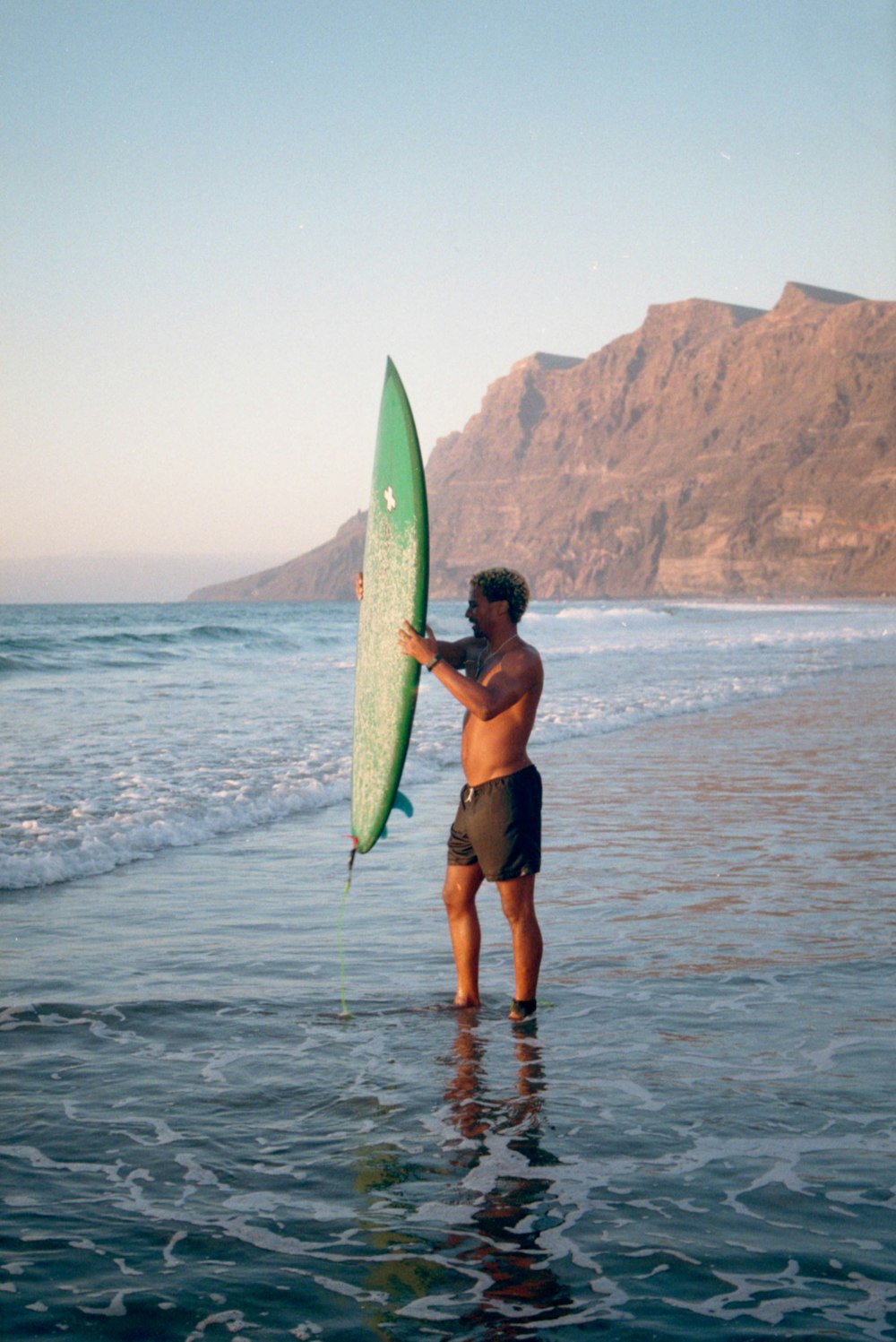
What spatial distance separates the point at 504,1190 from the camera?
3014mm

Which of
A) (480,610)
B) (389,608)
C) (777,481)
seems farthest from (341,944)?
(777,481)

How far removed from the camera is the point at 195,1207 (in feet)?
9.55

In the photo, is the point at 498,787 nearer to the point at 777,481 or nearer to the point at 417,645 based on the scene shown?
the point at 417,645

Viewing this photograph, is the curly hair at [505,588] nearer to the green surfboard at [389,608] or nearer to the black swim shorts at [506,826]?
the green surfboard at [389,608]

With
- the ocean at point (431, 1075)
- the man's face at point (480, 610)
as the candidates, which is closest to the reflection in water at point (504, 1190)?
the ocean at point (431, 1075)

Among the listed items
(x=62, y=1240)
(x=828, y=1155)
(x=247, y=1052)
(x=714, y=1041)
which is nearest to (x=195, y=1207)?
(x=62, y=1240)

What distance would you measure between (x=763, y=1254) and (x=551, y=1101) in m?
0.99

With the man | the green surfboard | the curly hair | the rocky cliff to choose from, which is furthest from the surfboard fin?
the rocky cliff

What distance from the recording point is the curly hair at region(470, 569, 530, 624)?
14.4 ft

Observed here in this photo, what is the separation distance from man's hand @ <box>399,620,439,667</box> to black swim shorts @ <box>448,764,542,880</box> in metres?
0.52

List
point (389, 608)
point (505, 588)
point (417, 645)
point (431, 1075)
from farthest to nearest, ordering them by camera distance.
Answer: point (389, 608) → point (505, 588) → point (417, 645) → point (431, 1075)

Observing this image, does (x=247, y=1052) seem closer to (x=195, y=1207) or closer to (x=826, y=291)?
(x=195, y=1207)

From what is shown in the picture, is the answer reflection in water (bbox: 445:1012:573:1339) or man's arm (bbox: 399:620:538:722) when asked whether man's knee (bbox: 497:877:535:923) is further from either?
man's arm (bbox: 399:620:538:722)

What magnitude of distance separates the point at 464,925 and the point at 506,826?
1.40 feet
